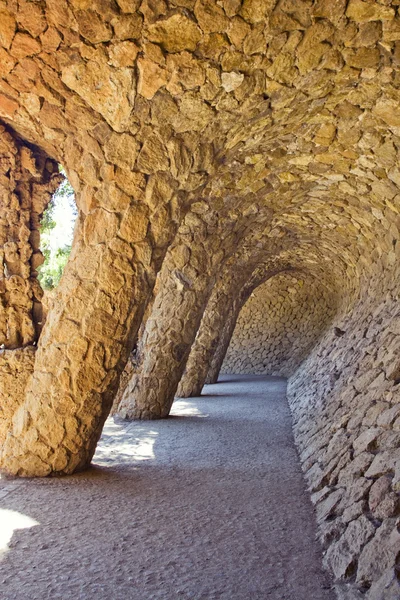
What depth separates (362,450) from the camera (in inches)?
125

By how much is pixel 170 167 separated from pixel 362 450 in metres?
2.37

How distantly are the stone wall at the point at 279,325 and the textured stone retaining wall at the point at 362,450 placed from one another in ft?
24.5

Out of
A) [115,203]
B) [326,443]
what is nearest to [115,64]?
[115,203]

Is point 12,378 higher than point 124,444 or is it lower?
higher

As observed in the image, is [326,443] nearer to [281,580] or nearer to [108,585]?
[281,580]

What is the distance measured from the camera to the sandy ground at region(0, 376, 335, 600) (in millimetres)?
2176

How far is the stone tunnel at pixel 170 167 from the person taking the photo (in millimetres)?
2873

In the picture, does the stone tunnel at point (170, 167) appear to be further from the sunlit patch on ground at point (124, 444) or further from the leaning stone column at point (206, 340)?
the leaning stone column at point (206, 340)

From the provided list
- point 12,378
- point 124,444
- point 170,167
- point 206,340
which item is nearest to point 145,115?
point 170,167

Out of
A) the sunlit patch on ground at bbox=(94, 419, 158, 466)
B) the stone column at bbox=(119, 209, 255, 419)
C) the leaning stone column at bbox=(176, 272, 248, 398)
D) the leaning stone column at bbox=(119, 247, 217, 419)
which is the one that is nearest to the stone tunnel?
the sunlit patch on ground at bbox=(94, 419, 158, 466)

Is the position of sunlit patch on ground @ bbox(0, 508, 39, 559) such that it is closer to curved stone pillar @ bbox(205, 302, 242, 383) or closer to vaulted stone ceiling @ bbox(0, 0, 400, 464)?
vaulted stone ceiling @ bbox(0, 0, 400, 464)

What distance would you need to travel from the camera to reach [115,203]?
11.8 feet

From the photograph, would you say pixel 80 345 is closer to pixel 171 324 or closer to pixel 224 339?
pixel 171 324

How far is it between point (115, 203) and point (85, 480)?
1988mm
